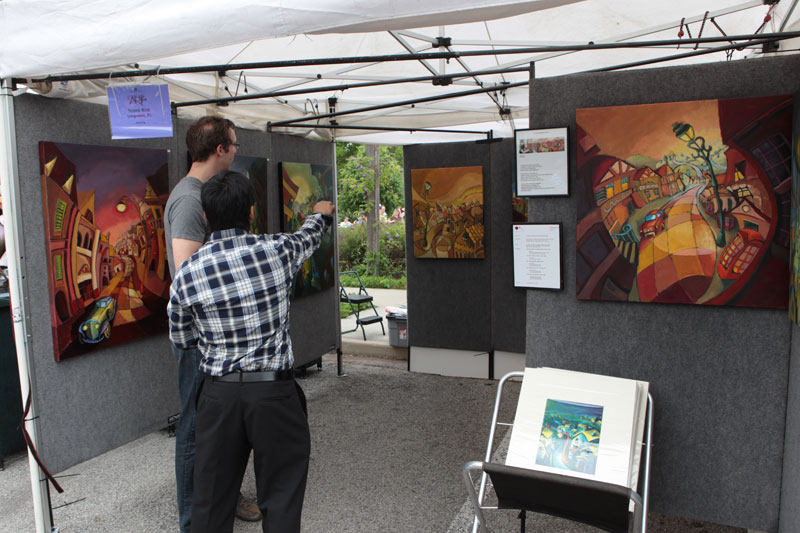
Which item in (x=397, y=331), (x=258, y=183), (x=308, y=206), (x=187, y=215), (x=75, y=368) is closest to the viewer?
(x=187, y=215)

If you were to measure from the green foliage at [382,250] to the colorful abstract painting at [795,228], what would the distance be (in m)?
10.6

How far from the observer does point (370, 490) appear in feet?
11.7

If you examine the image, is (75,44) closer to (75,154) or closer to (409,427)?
(75,154)

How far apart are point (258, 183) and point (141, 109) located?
6.23ft

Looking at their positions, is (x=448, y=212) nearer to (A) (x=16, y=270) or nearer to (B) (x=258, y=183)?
(B) (x=258, y=183)

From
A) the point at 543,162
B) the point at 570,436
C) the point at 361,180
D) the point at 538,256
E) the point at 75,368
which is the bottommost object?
the point at 570,436

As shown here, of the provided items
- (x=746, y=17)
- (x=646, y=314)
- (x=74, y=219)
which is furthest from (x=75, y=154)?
(x=746, y=17)

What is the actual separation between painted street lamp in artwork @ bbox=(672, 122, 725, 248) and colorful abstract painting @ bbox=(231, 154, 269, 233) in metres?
3.21

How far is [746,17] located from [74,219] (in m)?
4.54

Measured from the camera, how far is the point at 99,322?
3359 millimetres

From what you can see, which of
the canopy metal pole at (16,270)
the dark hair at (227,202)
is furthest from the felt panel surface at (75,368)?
the dark hair at (227,202)

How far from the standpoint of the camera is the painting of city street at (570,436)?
92.3 inches

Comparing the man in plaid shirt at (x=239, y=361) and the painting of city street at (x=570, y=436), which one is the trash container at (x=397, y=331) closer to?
the painting of city street at (x=570, y=436)

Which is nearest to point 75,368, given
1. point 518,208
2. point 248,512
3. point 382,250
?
point 248,512
